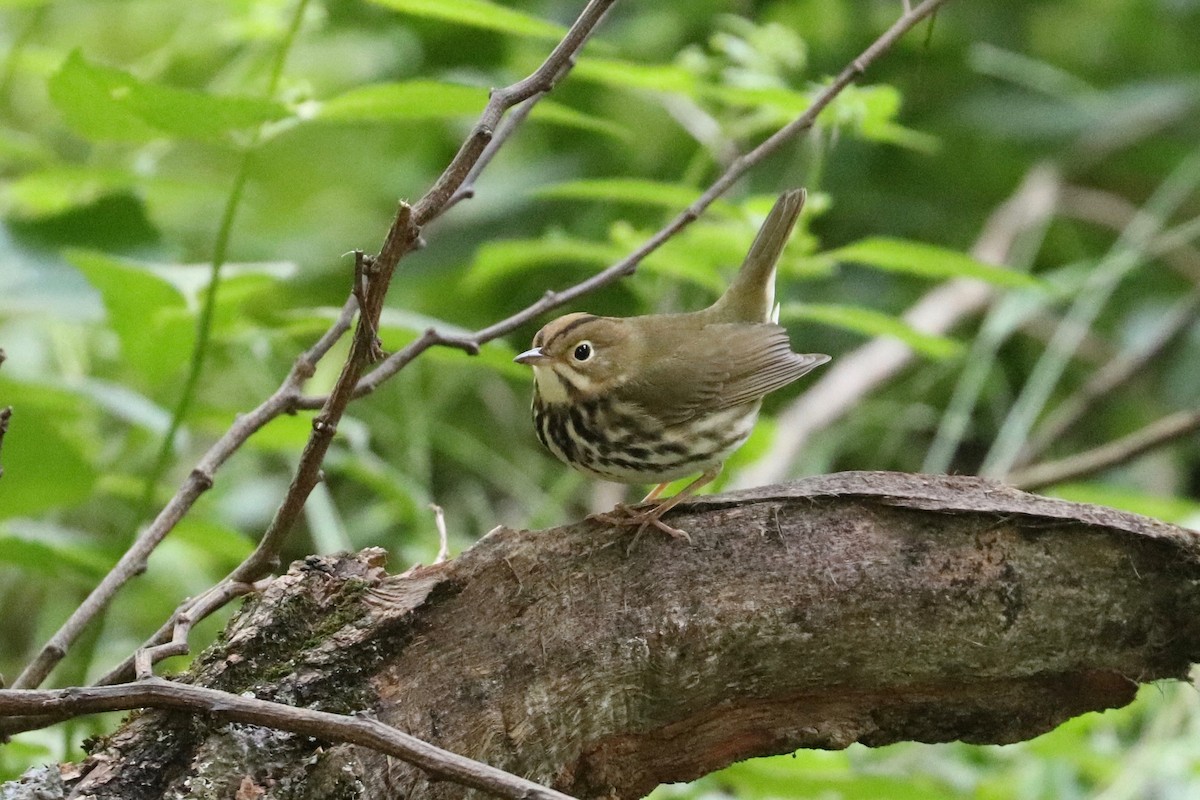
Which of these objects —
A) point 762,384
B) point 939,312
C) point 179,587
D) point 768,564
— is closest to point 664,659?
point 768,564

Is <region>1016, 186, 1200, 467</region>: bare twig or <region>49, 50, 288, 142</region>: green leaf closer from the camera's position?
<region>49, 50, 288, 142</region>: green leaf

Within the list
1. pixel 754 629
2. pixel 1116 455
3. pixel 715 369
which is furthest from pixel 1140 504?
pixel 754 629

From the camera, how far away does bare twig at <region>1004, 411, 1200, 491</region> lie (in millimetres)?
2365

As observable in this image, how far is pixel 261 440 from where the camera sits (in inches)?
67.8

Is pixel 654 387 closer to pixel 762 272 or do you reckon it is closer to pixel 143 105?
pixel 762 272

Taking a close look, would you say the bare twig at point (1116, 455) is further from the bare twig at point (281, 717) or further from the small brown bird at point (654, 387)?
the bare twig at point (281, 717)

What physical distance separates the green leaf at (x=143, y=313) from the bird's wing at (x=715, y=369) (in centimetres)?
61

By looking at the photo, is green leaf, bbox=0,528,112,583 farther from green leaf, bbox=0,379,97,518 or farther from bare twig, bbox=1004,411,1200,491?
bare twig, bbox=1004,411,1200,491

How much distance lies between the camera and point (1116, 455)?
258 cm

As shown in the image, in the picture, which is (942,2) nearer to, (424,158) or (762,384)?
(762,384)

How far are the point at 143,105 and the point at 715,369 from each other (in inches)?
34.6

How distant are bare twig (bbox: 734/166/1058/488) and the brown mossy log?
4.50ft

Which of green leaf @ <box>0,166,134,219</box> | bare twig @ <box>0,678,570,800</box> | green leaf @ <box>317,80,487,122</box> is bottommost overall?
bare twig @ <box>0,678,570,800</box>

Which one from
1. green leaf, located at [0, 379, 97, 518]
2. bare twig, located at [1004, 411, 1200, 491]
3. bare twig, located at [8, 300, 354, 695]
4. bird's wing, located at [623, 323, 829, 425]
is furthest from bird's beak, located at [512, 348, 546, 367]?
bare twig, located at [1004, 411, 1200, 491]
